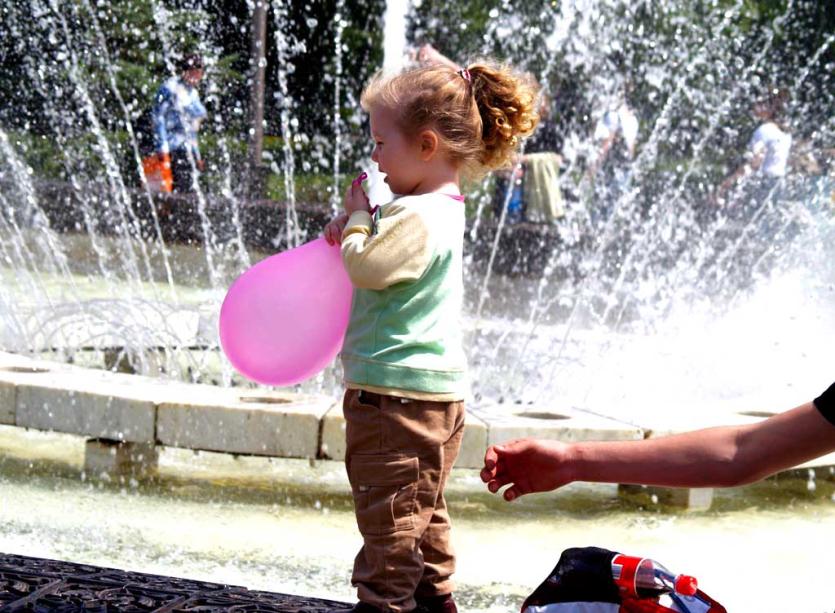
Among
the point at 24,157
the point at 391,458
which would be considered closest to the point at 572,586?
the point at 391,458

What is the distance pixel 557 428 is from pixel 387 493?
1764mm

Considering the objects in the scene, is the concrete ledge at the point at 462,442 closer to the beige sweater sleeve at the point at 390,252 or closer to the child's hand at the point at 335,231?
the child's hand at the point at 335,231

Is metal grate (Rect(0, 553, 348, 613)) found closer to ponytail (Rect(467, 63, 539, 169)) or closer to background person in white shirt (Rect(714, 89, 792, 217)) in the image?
ponytail (Rect(467, 63, 539, 169))

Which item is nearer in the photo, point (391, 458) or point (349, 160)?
point (391, 458)

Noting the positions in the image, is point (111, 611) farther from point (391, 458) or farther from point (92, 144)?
point (92, 144)

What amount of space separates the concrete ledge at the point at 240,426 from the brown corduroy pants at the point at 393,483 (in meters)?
1.48

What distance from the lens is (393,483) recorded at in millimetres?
2400

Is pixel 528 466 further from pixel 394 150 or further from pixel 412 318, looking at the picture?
pixel 394 150

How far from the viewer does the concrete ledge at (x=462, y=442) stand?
3.93 m

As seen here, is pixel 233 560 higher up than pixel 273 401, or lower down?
lower down

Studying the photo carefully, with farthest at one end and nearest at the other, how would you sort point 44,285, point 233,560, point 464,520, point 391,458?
point 44,285 < point 464,520 < point 233,560 < point 391,458

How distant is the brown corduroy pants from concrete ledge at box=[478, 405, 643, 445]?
1557mm

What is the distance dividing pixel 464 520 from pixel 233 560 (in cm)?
86

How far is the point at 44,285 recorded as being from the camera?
9641 mm
